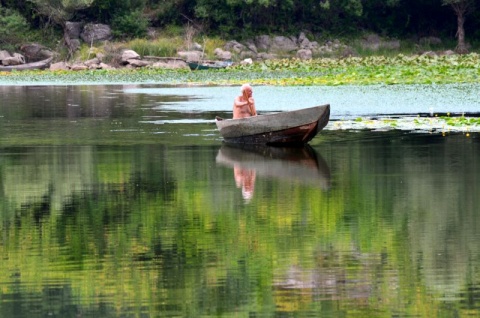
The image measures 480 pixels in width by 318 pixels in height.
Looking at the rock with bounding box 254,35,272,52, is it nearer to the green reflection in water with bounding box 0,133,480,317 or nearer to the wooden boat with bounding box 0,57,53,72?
the wooden boat with bounding box 0,57,53,72

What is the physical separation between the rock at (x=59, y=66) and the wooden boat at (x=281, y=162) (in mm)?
46276

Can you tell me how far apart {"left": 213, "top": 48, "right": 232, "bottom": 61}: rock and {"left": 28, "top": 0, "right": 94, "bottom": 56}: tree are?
300 inches

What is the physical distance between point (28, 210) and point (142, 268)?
160 inches

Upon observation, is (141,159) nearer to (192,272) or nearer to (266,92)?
(192,272)

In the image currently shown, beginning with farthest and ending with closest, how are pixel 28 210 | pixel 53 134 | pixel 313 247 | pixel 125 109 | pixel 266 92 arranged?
pixel 266 92, pixel 125 109, pixel 53 134, pixel 28 210, pixel 313 247

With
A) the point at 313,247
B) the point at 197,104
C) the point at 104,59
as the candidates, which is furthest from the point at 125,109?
the point at 104,59

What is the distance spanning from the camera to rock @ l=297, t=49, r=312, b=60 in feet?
229

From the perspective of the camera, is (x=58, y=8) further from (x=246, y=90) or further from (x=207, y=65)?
(x=246, y=90)

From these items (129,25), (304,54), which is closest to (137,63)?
(129,25)

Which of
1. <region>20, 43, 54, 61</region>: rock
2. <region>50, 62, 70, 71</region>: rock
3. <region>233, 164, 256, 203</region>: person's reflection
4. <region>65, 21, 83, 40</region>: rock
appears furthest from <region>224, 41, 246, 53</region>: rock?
<region>233, 164, 256, 203</region>: person's reflection

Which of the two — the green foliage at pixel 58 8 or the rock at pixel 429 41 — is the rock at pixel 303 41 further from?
the green foliage at pixel 58 8

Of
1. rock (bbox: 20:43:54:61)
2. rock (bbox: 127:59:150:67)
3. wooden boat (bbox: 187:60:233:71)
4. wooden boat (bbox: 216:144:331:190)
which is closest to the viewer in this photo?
wooden boat (bbox: 216:144:331:190)

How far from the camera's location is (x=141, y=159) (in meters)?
19.4

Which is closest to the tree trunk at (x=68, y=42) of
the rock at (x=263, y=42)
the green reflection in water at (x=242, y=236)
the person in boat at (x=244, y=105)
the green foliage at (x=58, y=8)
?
the green foliage at (x=58, y=8)
